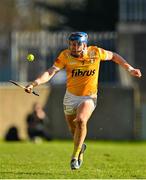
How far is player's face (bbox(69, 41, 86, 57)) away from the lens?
41.5 feet

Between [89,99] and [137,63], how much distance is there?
59.4 feet

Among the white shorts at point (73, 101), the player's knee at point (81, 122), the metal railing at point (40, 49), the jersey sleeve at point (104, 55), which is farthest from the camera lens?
the metal railing at point (40, 49)

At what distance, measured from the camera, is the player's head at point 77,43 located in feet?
41.4

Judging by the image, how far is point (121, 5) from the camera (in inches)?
1275

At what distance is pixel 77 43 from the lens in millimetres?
12633

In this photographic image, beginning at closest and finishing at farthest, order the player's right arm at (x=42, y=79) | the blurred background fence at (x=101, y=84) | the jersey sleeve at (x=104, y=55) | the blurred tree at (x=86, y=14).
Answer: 1. the player's right arm at (x=42, y=79)
2. the jersey sleeve at (x=104, y=55)
3. the blurred background fence at (x=101, y=84)
4. the blurred tree at (x=86, y=14)

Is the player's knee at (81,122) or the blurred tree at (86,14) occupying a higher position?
the player's knee at (81,122)

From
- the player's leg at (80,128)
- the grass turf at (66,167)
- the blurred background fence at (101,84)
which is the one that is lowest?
the blurred background fence at (101,84)

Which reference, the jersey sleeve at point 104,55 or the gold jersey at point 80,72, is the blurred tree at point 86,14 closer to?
the jersey sleeve at point 104,55

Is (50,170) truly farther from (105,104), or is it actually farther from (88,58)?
(105,104)

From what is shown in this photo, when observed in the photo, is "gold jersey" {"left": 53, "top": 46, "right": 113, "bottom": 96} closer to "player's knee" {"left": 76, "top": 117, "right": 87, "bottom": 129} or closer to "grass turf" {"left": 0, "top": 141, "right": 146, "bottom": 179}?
"player's knee" {"left": 76, "top": 117, "right": 87, "bottom": 129}

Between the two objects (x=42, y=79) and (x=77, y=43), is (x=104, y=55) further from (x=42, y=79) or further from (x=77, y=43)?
(x=42, y=79)

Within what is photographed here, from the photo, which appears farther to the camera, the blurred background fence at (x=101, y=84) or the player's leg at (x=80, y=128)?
the blurred background fence at (x=101, y=84)

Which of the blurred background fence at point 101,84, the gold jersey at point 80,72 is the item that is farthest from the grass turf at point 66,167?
the blurred background fence at point 101,84
